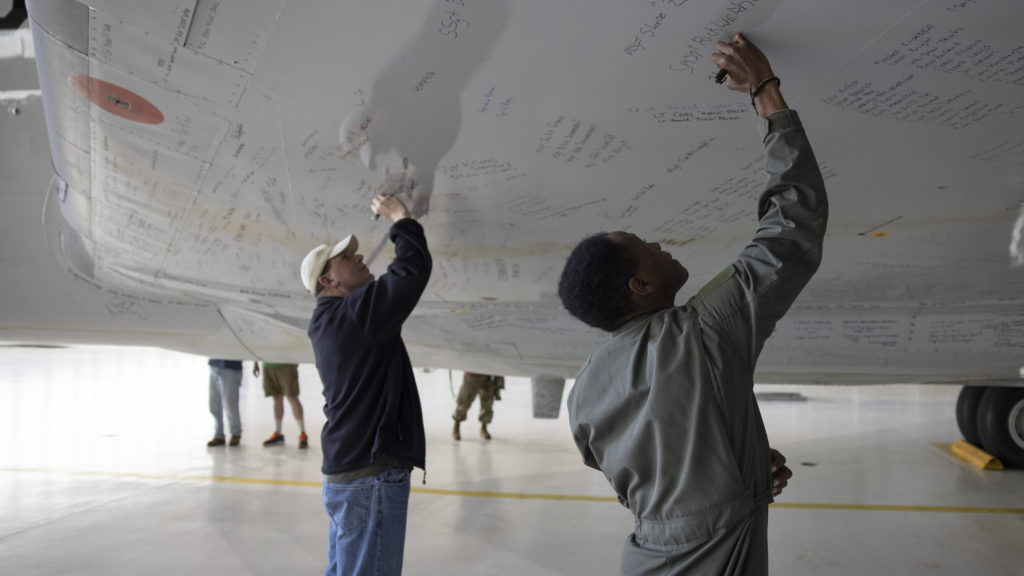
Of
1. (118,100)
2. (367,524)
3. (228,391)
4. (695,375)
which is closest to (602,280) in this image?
(695,375)

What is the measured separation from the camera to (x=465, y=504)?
498 cm

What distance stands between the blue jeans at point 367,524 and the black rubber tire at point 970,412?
6.11 m

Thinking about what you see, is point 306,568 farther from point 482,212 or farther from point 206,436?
point 206,436

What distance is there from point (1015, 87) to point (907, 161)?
18.7 inches

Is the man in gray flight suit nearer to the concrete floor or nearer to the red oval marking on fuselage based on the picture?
the red oval marking on fuselage

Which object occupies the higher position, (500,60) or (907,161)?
(500,60)

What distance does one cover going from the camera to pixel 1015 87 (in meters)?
1.73

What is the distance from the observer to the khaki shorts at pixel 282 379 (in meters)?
7.40

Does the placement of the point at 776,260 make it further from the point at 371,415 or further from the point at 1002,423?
the point at 1002,423

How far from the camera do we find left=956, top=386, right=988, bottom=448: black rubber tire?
6.55 meters

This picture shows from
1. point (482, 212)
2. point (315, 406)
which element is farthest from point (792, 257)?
point (315, 406)

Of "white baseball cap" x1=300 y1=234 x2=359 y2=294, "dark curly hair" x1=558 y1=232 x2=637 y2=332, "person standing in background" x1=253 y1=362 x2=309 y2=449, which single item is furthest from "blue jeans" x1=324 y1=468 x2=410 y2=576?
"person standing in background" x1=253 y1=362 x2=309 y2=449

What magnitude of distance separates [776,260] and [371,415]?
4.77ft

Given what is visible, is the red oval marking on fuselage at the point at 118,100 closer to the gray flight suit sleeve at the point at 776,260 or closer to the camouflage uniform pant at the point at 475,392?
the gray flight suit sleeve at the point at 776,260
